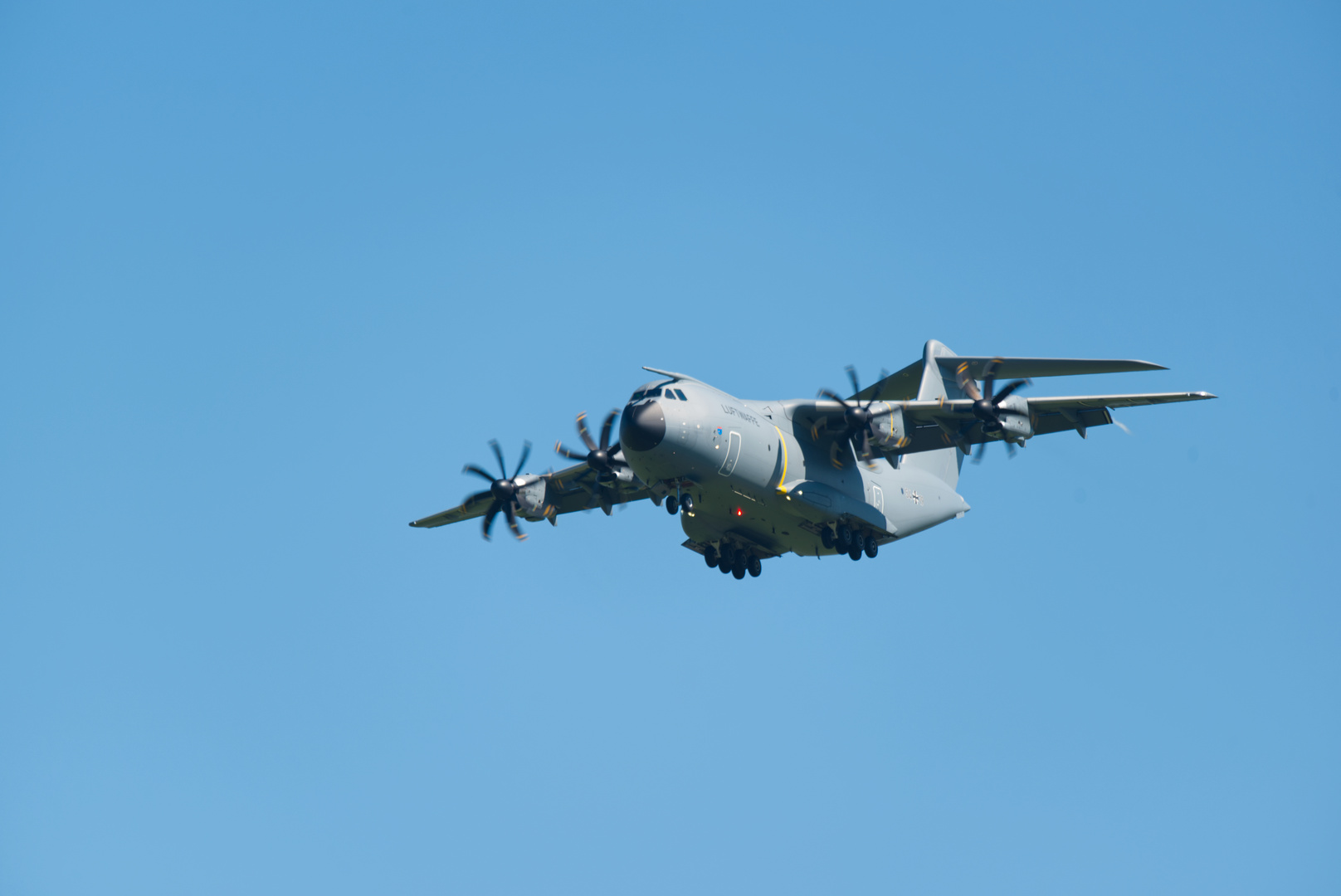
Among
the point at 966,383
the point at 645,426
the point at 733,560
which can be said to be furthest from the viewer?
the point at 733,560

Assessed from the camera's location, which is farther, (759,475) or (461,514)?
(461,514)

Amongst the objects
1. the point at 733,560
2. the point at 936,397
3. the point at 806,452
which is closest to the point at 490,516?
the point at 733,560

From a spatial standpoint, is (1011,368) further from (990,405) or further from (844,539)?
(844,539)

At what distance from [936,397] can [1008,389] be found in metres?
4.40

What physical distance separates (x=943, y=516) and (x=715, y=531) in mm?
6997

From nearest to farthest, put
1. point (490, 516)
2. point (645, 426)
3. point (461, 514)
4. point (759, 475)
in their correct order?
1. point (645, 426)
2. point (759, 475)
3. point (490, 516)
4. point (461, 514)

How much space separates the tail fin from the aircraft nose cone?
A: 28.3 feet

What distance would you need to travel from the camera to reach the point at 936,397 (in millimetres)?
33062

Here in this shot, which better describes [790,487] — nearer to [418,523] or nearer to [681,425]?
[681,425]

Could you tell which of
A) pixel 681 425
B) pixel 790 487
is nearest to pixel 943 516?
pixel 790 487

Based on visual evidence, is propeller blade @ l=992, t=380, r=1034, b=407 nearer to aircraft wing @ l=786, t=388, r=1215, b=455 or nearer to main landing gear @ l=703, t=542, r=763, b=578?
aircraft wing @ l=786, t=388, r=1215, b=455

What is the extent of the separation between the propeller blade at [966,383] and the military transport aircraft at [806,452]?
47 millimetres

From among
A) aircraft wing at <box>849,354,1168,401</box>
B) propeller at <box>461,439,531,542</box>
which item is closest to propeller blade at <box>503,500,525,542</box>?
propeller at <box>461,439,531,542</box>

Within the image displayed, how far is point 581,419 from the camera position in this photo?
3027 centimetres
